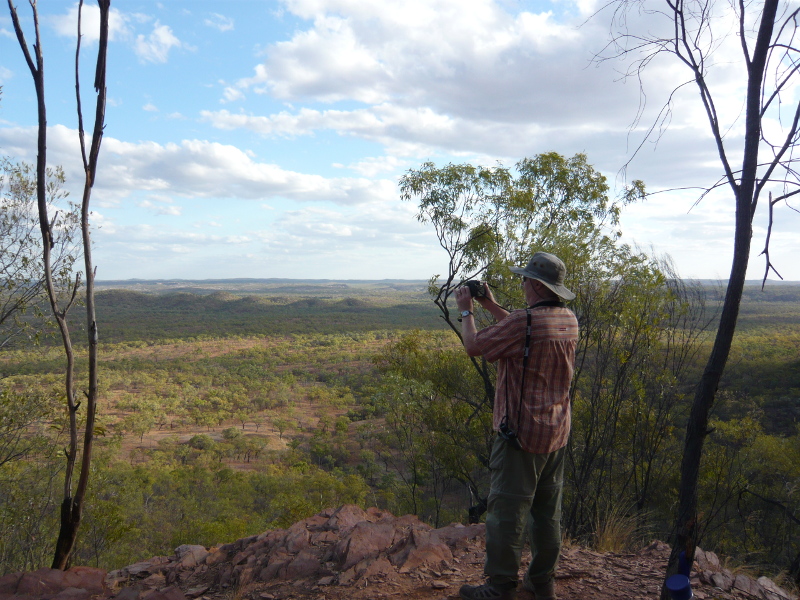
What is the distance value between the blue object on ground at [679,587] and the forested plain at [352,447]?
0.73m

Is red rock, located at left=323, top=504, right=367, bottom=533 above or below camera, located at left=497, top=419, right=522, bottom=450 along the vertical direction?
below

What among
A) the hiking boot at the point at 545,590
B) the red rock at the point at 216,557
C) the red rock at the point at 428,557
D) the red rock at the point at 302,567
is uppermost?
the hiking boot at the point at 545,590

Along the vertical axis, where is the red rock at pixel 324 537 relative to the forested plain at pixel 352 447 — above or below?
above

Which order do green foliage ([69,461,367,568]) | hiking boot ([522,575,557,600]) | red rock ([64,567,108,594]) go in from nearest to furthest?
hiking boot ([522,575,557,600])
red rock ([64,567,108,594])
green foliage ([69,461,367,568])

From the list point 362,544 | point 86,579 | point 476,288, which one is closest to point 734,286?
point 476,288

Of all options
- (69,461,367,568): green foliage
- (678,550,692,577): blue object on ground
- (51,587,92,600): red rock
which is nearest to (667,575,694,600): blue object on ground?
(678,550,692,577): blue object on ground

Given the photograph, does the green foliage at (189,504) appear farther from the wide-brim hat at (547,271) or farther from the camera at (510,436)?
the wide-brim hat at (547,271)

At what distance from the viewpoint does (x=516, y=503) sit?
2246 mm

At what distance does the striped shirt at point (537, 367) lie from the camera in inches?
87.7

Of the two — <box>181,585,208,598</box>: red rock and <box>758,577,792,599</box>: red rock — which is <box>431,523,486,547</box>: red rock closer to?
<box>181,585,208,598</box>: red rock

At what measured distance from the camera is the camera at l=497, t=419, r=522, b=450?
2236mm

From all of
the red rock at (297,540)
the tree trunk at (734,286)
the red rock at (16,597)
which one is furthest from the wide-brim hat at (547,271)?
the red rock at (16,597)

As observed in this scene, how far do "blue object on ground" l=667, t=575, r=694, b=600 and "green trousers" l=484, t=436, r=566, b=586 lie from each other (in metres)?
0.53

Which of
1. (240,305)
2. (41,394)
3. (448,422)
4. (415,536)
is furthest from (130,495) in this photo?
(240,305)
